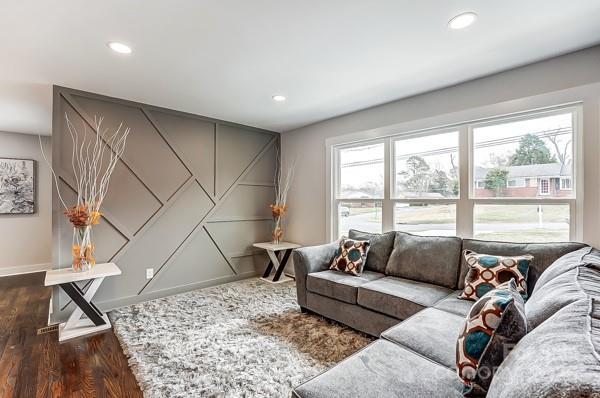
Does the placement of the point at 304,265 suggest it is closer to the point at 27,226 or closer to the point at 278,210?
the point at 278,210

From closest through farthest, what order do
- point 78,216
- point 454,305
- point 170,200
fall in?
point 454,305, point 78,216, point 170,200

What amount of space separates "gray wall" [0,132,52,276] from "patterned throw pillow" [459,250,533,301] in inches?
258

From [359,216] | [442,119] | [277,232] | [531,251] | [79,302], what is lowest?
[79,302]

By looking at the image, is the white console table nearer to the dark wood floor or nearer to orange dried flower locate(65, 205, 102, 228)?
the dark wood floor

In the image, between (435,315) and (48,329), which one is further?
(48,329)

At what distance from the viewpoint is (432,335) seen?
1.62 meters

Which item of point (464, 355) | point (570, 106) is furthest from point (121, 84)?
point (570, 106)

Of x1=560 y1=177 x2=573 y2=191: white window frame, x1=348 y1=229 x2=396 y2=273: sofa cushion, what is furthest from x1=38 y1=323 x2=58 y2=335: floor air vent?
x1=560 y1=177 x2=573 y2=191: white window frame

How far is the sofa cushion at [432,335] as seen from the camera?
144 cm

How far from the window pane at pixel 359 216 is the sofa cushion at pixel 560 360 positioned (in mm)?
2819

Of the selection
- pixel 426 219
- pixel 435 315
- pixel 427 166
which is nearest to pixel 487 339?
pixel 435 315

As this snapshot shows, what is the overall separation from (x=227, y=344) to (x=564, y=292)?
2322 millimetres

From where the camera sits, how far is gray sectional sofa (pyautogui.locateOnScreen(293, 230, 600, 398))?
2.28 ft

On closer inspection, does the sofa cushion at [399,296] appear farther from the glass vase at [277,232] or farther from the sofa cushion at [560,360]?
the glass vase at [277,232]
